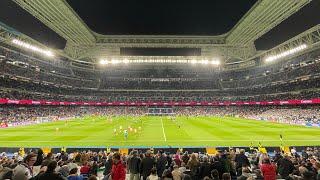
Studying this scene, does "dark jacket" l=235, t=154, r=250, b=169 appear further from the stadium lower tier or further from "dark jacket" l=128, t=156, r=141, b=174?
the stadium lower tier

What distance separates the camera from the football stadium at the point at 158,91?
2838 cm

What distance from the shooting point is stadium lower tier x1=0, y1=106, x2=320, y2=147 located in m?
36.4

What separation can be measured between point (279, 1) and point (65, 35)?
180 ft

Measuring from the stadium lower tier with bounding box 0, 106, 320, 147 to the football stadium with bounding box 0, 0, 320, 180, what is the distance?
0.28m

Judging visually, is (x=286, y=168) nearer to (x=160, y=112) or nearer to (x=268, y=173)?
(x=268, y=173)

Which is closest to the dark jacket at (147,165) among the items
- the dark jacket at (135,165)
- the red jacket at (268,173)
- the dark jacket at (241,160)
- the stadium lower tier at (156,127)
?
the dark jacket at (135,165)

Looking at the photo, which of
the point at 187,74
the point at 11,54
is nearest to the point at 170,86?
the point at 187,74

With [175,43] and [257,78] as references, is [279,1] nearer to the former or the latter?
[175,43]

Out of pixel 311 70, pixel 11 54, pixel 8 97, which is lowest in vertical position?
pixel 8 97

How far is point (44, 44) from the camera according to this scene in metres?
83.0

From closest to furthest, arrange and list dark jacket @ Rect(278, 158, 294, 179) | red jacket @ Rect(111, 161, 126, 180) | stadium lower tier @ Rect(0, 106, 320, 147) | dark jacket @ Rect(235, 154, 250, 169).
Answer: red jacket @ Rect(111, 161, 126, 180) → dark jacket @ Rect(278, 158, 294, 179) → dark jacket @ Rect(235, 154, 250, 169) → stadium lower tier @ Rect(0, 106, 320, 147)

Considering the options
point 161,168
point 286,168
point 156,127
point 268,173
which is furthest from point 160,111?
point 268,173

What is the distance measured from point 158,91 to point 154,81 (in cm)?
766

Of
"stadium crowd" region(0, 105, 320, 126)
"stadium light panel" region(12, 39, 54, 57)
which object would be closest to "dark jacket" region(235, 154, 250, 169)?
"stadium crowd" region(0, 105, 320, 126)
